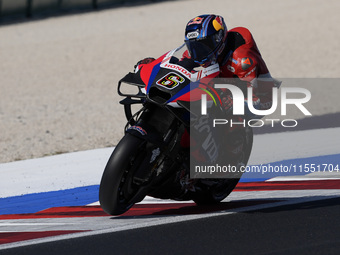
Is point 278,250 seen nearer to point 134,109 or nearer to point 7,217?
point 7,217

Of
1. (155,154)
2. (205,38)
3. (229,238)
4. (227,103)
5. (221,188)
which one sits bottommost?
(221,188)

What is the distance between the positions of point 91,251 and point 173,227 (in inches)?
29.5

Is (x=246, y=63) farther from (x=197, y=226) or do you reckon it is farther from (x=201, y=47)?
(x=197, y=226)

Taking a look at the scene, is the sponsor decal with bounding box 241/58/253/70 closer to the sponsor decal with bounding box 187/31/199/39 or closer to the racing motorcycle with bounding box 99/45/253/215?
the racing motorcycle with bounding box 99/45/253/215

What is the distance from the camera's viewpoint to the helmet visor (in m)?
5.72

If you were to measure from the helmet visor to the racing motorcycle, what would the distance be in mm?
103

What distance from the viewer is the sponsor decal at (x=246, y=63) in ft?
19.0

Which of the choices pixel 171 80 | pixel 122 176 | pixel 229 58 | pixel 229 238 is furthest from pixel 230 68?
pixel 229 238

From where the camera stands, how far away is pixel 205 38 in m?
5.70

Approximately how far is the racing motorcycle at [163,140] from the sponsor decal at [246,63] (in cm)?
20

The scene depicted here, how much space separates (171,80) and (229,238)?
1.23m

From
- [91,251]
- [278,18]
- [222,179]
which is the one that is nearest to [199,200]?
[222,179]

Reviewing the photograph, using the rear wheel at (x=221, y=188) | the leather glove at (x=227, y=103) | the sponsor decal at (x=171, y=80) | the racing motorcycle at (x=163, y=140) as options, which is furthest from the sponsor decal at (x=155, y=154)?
the rear wheel at (x=221, y=188)

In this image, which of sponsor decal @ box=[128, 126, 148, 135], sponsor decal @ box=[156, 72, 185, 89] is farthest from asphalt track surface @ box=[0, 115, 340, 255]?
sponsor decal @ box=[156, 72, 185, 89]
